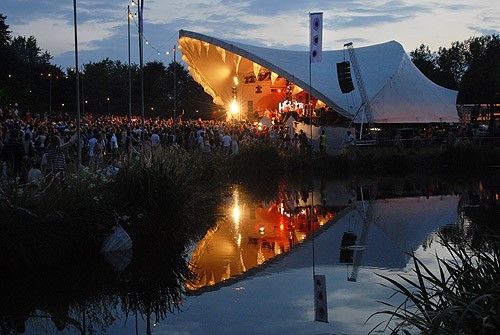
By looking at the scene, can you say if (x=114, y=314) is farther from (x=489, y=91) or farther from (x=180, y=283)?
(x=489, y=91)

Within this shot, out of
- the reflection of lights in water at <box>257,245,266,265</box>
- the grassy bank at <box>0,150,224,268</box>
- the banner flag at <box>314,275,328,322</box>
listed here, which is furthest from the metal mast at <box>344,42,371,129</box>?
the banner flag at <box>314,275,328,322</box>

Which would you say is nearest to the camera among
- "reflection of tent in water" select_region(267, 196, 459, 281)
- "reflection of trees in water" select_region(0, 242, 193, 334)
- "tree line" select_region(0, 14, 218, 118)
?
"reflection of trees in water" select_region(0, 242, 193, 334)

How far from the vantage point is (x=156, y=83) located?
91312 mm

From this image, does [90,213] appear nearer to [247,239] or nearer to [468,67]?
[247,239]

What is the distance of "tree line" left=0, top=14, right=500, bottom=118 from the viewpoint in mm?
57531

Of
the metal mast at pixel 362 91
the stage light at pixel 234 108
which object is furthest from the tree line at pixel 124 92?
the metal mast at pixel 362 91

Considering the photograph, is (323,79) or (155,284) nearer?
(155,284)

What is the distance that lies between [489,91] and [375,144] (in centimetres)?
2615

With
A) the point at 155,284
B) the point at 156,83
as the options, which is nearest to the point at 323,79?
the point at 155,284

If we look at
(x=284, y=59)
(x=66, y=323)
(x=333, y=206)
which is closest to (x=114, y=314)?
(x=66, y=323)

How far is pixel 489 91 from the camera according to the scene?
6028 cm

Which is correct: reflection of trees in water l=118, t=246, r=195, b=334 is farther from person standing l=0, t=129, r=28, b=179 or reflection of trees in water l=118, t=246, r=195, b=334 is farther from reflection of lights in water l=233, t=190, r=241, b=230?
person standing l=0, t=129, r=28, b=179

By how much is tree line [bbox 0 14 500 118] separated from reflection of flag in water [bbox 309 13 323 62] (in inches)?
1057

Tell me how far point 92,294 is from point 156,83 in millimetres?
84096
